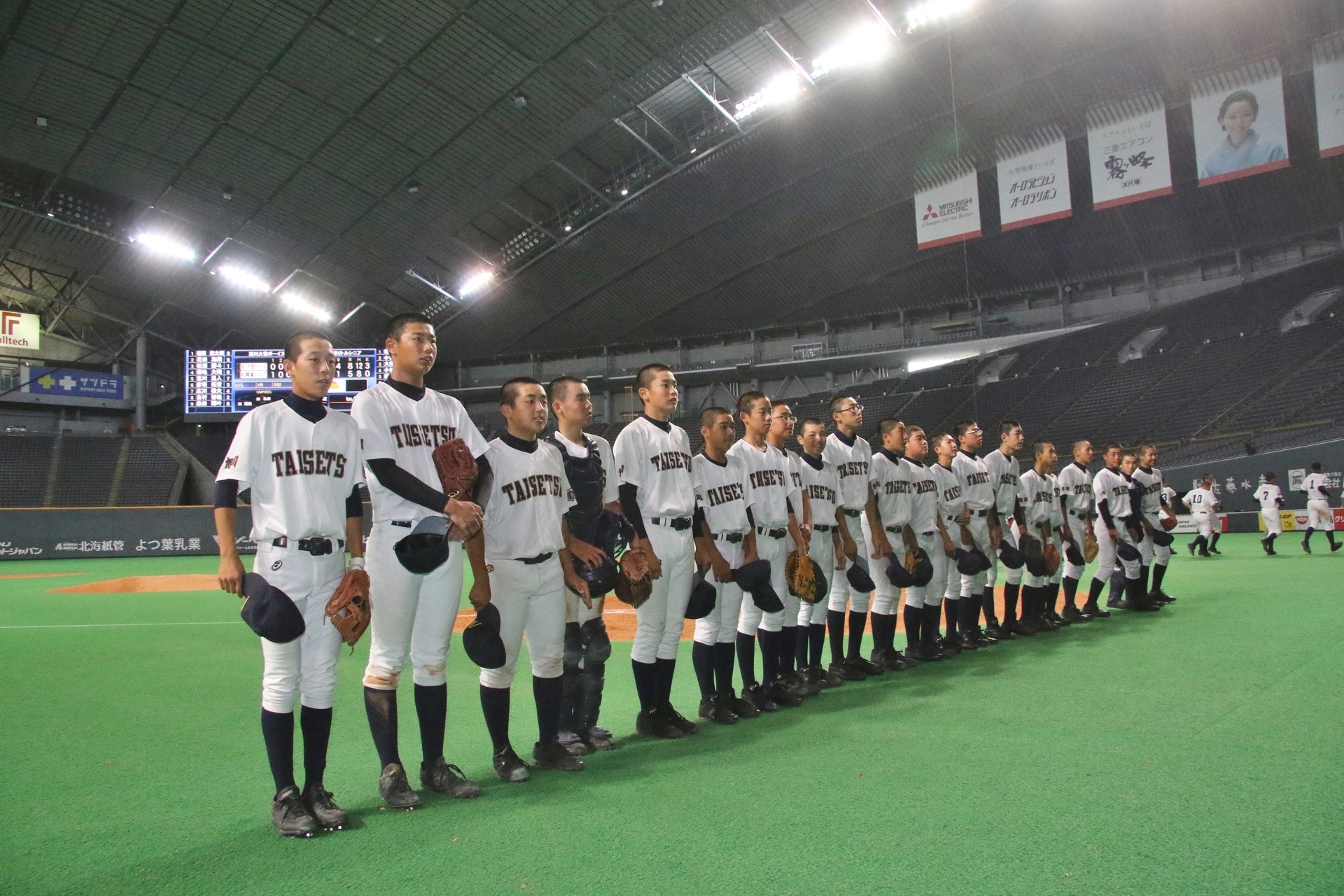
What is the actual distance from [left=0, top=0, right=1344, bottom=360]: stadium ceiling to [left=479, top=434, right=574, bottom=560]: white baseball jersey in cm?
1718

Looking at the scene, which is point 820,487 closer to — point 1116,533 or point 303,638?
point 303,638

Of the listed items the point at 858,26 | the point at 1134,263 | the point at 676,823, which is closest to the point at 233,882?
the point at 676,823

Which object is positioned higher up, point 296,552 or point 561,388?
Result: point 561,388

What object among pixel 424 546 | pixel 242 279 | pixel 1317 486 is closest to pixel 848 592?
pixel 424 546

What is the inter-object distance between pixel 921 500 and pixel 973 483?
98 cm

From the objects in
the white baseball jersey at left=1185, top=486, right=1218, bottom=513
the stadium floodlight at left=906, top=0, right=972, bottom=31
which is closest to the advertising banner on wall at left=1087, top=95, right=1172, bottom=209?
the stadium floodlight at left=906, top=0, right=972, bottom=31

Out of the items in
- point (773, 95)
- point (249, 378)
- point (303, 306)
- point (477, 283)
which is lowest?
point (249, 378)

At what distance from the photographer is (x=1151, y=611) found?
896 cm

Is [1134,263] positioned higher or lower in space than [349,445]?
higher

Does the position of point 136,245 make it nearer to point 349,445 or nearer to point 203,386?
point 203,386

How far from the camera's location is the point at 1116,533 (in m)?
9.19

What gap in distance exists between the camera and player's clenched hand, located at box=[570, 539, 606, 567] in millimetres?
4164

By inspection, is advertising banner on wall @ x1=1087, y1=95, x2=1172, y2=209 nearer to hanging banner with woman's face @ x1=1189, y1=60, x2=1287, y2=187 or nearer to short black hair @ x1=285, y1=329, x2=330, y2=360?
hanging banner with woman's face @ x1=1189, y1=60, x2=1287, y2=187

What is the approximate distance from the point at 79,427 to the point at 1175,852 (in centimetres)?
3774
